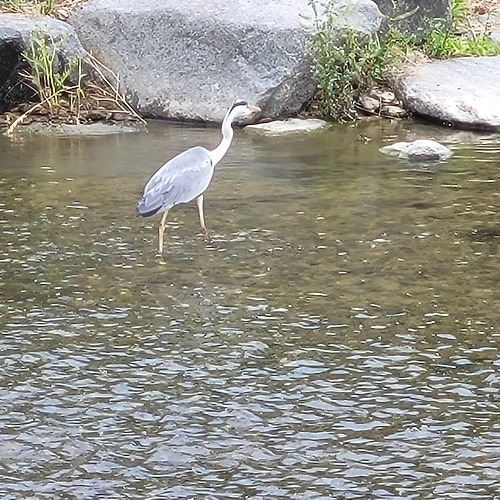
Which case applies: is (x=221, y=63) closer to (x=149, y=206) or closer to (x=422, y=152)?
(x=422, y=152)

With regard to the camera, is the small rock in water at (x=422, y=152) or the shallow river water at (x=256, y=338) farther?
the small rock in water at (x=422, y=152)

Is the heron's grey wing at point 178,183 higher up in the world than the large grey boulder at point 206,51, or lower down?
lower down

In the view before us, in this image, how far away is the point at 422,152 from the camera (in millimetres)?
8320

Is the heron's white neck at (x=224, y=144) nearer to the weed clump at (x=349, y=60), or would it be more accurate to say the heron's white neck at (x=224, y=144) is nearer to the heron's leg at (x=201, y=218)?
the heron's leg at (x=201, y=218)

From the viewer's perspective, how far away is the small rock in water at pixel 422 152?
8.32m

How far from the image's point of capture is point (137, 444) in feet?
12.5

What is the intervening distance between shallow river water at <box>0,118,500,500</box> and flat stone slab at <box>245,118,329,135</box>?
1.66m

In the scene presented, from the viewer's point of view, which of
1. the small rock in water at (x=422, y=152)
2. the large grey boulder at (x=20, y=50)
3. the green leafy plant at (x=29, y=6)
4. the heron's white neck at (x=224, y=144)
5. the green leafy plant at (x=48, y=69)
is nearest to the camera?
the heron's white neck at (x=224, y=144)

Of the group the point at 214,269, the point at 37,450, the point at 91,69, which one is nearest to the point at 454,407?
the point at 37,450

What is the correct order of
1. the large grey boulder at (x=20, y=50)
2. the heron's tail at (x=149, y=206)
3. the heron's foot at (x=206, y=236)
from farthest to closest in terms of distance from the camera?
1. the large grey boulder at (x=20, y=50)
2. the heron's foot at (x=206, y=236)
3. the heron's tail at (x=149, y=206)

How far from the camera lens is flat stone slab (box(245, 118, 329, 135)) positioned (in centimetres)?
960

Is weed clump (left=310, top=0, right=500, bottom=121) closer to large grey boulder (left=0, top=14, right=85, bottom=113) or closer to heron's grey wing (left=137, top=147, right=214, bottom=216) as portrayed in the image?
large grey boulder (left=0, top=14, right=85, bottom=113)

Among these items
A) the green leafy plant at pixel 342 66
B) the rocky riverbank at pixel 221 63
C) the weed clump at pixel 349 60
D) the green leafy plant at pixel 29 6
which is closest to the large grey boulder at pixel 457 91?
the rocky riverbank at pixel 221 63

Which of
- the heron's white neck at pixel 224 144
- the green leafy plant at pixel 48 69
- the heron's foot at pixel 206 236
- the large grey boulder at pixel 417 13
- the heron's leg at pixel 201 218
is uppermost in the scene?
the large grey boulder at pixel 417 13
